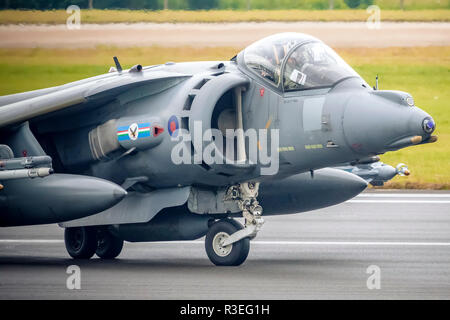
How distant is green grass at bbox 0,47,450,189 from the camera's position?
24375mm

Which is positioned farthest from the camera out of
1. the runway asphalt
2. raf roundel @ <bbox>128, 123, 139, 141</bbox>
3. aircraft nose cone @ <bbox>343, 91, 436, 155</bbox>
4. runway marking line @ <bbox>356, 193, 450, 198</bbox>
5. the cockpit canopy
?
runway marking line @ <bbox>356, 193, 450, 198</bbox>

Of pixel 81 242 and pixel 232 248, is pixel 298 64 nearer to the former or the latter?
pixel 232 248

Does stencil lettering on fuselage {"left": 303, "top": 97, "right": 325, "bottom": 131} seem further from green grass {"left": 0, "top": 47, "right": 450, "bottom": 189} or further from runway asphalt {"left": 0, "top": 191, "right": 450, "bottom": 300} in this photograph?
green grass {"left": 0, "top": 47, "right": 450, "bottom": 189}

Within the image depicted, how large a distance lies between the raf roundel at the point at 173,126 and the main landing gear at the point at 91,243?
2318 millimetres

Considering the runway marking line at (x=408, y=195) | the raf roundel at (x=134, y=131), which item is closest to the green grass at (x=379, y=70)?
the runway marking line at (x=408, y=195)

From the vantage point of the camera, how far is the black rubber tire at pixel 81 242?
555 inches

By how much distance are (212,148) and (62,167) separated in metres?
2.74

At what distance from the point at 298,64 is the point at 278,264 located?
2825mm

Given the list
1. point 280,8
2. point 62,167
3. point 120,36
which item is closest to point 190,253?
point 62,167

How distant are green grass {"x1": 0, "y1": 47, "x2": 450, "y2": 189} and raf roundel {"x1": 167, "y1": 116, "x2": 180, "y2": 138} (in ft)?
38.1
